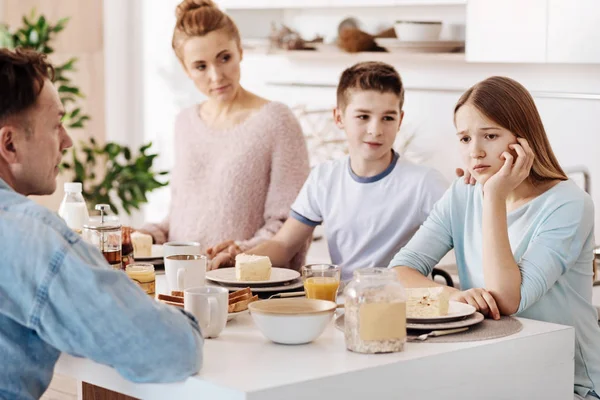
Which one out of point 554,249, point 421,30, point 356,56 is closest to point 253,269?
point 554,249

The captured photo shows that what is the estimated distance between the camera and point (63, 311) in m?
1.56

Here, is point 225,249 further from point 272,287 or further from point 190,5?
point 190,5

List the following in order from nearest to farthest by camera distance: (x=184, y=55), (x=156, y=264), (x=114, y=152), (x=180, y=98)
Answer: (x=156, y=264) < (x=184, y=55) < (x=114, y=152) < (x=180, y=98)

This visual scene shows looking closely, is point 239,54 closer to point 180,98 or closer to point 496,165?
point 496,165

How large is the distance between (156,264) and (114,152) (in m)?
2.05

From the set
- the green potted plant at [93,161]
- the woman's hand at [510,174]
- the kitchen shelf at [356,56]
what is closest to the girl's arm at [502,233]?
the woman's hand at [510,174]

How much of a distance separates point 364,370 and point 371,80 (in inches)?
50.1

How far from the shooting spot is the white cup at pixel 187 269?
222 cm

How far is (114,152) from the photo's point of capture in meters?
4.59

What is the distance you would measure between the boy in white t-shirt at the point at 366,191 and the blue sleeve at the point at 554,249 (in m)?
0.64

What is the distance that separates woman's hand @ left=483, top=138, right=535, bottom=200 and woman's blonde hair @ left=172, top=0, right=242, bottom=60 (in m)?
1.25

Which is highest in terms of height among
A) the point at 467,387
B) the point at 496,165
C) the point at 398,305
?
the point at 496,165

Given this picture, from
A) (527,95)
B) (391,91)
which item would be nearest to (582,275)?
(527,95)

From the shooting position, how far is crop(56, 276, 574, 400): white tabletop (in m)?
1.59
